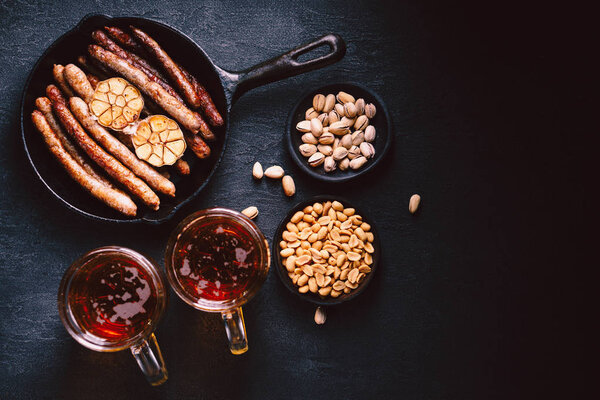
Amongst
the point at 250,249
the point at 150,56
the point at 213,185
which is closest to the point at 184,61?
the point at 150,56

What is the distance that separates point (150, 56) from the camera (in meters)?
1.46

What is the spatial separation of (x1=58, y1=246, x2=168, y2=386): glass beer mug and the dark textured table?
0.16 meters

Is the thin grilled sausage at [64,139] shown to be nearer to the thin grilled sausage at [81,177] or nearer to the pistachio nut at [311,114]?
the thin grilled sausage at [81,177]

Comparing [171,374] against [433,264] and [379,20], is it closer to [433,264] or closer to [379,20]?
[433,264]

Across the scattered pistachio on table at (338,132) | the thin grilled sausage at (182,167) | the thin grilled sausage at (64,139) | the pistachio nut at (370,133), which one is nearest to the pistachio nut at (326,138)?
the scattered pistachio on table at (338,132)

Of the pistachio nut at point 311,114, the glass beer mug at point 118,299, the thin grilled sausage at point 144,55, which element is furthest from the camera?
the pistachio nut at point 311,114

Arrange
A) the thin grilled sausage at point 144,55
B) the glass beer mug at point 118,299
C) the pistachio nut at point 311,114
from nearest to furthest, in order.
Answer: the glass beer mug at point 118,299 → the thin grilled sausage at point 144,55 → the pistachio nut at point 311,114

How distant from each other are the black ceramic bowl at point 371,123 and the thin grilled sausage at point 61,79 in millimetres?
643

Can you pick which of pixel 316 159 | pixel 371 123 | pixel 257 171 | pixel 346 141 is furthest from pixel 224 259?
pixel 371 123

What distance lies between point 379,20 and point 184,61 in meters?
0.62

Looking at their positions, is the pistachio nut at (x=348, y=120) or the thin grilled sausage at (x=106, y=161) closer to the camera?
the thin grilled sausage at (x=106, y=161)

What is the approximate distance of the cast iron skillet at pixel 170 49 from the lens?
1.41m

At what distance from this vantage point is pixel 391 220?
1562 millimetres

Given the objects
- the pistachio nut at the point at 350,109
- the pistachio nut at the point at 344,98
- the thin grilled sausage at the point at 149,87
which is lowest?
the pistachio nut at the point at 350,109
